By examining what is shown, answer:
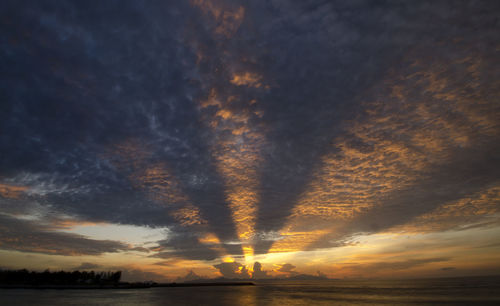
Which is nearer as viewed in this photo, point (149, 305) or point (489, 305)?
point (489, 305)

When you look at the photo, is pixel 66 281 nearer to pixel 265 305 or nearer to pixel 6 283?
pixel 6 283

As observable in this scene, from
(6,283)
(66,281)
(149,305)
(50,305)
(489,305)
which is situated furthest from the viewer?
(66,281)

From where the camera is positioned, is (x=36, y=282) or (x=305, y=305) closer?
(x=305, y=305)

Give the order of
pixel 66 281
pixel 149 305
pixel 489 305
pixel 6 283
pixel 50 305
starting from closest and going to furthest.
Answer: pixel 489 305 < pixel 50 305 < pixel 149 305 < pixel 6 283 < pixel 66 281

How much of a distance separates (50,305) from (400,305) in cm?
8836

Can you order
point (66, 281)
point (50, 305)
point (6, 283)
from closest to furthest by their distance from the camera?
1. point (50, 305)
2. point (6, 283)
3. point (66, 281)

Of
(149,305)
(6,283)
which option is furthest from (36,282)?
(149,305)

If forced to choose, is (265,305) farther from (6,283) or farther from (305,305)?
(6,283)

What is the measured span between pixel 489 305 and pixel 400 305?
60.9 feet

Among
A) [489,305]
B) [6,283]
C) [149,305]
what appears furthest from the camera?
[6,283]

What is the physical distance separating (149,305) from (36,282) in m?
177

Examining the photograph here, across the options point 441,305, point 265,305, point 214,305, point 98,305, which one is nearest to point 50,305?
point 98,305

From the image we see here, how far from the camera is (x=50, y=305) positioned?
63469mm

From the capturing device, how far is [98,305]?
215ft
